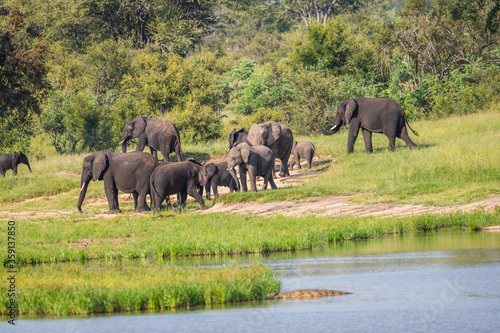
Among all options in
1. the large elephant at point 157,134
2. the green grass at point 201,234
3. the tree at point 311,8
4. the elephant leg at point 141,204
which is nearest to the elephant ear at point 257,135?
Answer: the large elephant at point 157,134

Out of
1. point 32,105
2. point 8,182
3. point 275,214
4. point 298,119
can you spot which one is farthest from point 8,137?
point 275,214

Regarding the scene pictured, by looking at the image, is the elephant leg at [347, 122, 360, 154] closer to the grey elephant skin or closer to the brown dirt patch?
the grey elephant skin

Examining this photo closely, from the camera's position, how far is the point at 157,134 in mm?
28203

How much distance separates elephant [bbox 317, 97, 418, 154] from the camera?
26986 millimetres

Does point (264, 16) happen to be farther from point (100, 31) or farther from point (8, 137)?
point (8, 137)

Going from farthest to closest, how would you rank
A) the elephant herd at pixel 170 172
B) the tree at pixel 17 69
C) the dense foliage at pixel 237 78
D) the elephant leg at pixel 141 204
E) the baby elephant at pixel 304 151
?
the dense foliage at pixel 237 78, the tree at pixel 17 69, the baby elephant at pixel 304 151, the elephant leg at pixel 141 204, the elephant herd at pixel 170 172

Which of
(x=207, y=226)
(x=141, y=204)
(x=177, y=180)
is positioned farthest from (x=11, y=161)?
(x=207, y=226)

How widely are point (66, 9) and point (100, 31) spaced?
15.8 ft

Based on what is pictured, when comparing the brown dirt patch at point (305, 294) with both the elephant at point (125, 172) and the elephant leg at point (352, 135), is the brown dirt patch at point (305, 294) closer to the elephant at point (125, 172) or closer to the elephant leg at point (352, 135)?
the elephant at point (125, 172)

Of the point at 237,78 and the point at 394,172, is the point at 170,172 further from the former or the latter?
the point at 237,78

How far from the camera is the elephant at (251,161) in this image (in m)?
22.3

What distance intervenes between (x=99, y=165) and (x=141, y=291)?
13.0 metres

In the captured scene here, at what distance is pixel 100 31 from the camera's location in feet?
202

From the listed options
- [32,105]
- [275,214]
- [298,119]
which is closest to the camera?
[275,214]
